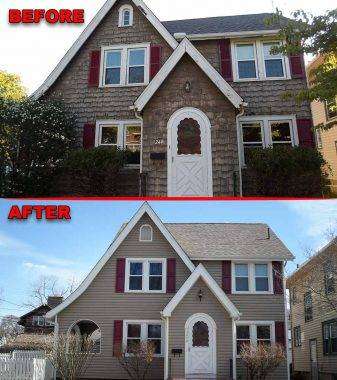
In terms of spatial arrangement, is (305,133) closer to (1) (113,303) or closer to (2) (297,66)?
(2) (297,66)

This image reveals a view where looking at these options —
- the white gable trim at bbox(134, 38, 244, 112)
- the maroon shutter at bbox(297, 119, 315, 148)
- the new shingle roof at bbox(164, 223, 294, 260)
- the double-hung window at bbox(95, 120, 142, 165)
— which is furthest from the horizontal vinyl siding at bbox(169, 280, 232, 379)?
the maroon shutter at bbox(297, 119, 315, 148)

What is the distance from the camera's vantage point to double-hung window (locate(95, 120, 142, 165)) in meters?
13.2

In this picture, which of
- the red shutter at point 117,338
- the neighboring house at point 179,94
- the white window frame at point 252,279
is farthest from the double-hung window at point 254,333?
the neighboring house at point 179,94

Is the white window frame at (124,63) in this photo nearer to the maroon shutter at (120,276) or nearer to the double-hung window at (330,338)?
the maroon shutter at (120,276)

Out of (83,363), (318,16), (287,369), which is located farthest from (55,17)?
(287,369)

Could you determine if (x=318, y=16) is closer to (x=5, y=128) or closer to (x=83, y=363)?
(x=5, y=128)

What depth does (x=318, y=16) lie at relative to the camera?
10.6 metres

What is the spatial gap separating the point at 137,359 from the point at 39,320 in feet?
5.69

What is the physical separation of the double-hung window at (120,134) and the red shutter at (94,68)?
1095 millimetres

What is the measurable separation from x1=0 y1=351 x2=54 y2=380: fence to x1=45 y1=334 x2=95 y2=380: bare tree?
0.44ft

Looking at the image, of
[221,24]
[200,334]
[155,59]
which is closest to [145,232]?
[200,334]

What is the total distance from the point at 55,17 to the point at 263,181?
16.7 feet

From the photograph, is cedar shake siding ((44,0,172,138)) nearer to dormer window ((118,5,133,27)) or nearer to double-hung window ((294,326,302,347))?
dormer window ((118,5,133,27))

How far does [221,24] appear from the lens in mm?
15016
